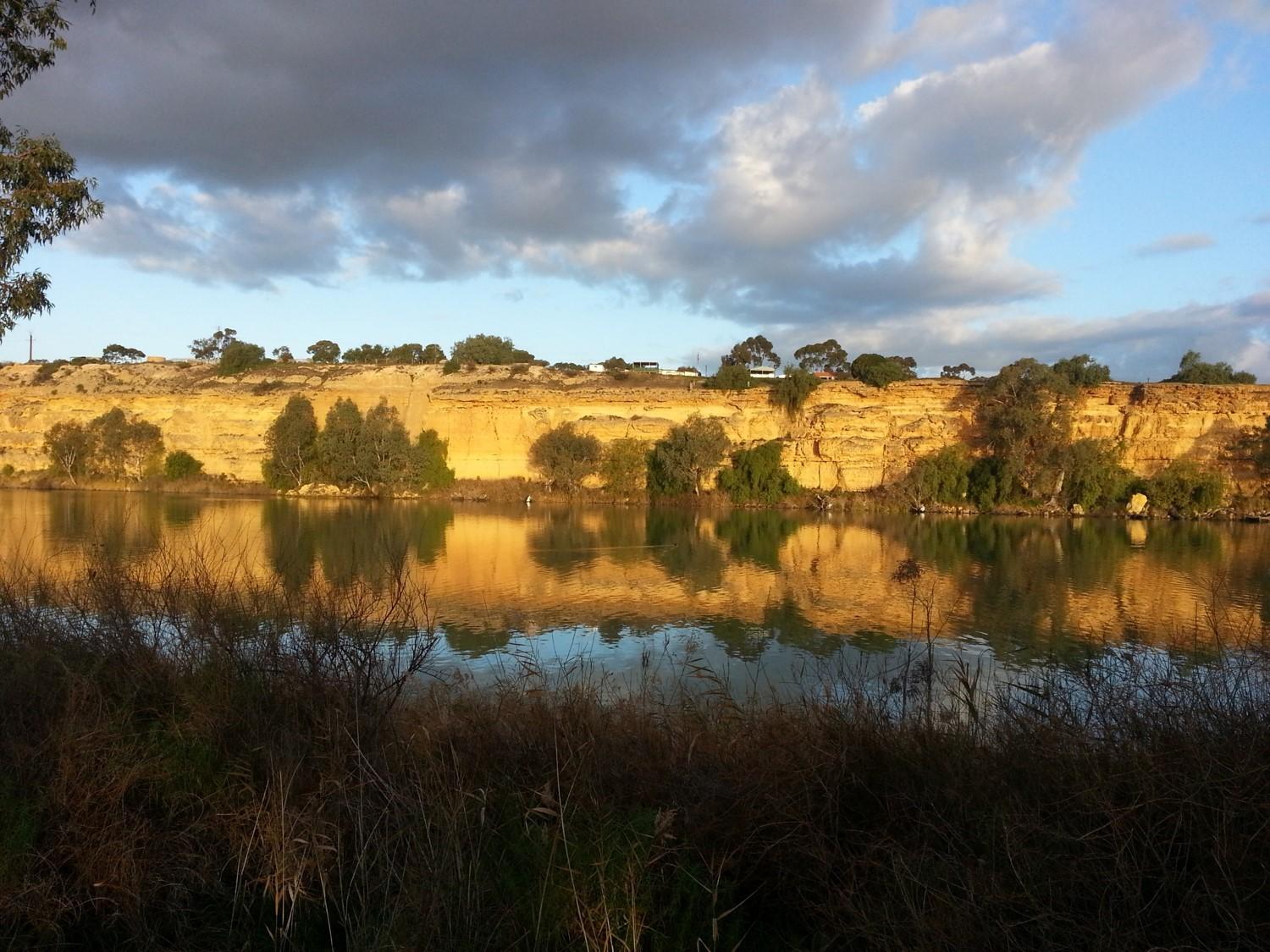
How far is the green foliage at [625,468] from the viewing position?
4803 cm

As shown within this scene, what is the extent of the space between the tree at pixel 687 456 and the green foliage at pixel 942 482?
35.3 feet

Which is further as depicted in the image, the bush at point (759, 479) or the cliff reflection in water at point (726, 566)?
the bush at point (759, 479)

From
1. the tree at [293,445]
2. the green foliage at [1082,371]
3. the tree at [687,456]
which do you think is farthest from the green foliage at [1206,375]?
the tree at [293,445]

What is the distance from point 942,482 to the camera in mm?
45156

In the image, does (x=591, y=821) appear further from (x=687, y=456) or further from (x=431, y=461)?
(x=431, y=461)

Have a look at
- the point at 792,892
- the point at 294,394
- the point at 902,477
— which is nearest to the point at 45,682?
the point at 792,892

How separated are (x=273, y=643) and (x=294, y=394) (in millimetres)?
49900

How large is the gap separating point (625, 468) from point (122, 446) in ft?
99.0

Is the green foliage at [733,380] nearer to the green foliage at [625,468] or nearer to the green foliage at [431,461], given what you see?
the green foliage at [625,468]

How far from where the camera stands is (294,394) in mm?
50844

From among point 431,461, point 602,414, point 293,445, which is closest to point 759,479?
point 602,414

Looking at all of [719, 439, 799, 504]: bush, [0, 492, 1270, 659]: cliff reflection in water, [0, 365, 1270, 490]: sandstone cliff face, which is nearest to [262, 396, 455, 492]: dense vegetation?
[0, 365, 1270, 490]: sandstone cliff face

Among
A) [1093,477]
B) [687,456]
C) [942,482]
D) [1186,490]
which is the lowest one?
[1186,490]

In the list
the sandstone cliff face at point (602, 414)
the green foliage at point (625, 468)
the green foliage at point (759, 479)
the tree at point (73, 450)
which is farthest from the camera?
the tree at point (73, 450)
